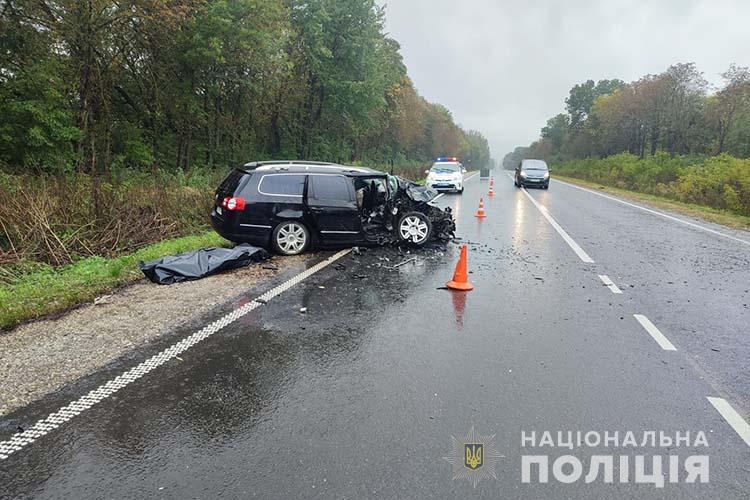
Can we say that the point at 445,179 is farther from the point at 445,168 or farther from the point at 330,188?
the point at 330,188

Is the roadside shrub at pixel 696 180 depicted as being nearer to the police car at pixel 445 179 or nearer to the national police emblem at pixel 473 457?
the police car at pixel 445 179

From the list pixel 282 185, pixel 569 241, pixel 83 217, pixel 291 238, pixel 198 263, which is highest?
pixel 282 185

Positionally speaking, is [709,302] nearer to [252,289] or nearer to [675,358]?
[675,358]

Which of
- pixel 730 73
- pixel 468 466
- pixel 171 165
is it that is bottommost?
pixel 468 466

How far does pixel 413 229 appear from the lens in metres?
9.81

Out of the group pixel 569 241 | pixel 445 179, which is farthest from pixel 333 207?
pixel 445 179

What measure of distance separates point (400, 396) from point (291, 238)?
5.54m

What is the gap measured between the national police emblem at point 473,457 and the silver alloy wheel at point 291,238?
20.0 ft

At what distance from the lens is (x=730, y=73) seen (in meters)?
37.6

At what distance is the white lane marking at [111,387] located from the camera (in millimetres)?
3059

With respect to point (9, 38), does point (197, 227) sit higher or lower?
lower

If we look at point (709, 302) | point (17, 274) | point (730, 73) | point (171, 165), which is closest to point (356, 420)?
point (709, 302)

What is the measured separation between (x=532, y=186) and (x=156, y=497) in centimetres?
3153

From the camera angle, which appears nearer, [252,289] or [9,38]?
[252,289]
